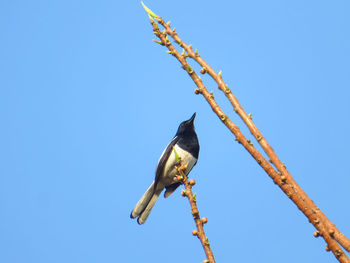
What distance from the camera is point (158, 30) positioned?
91.4 inches

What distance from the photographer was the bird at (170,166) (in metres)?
6.74

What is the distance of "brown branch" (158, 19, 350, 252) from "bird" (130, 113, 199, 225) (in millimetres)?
4333

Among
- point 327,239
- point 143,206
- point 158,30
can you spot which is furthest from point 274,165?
point 143,206

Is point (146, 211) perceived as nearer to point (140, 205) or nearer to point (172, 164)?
point (140, 205)

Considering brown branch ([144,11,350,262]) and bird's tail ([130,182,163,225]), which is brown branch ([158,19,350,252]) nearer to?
brown branch ([144,11,350,262])

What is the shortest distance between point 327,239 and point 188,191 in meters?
0.90

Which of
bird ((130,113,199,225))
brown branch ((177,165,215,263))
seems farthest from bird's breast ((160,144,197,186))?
brown branch ((177,165,215,263))

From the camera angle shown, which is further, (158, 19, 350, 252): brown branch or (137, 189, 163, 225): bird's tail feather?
(137, 189, 163, 225): bird's tail feather

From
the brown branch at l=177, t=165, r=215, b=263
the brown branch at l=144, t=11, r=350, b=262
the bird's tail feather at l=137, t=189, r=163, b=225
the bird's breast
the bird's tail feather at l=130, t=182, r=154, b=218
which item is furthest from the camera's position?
the bird's breast

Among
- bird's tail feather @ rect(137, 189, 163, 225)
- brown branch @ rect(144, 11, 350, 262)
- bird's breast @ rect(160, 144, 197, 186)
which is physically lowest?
brown branch @ rect(144, 11, 350, 262)

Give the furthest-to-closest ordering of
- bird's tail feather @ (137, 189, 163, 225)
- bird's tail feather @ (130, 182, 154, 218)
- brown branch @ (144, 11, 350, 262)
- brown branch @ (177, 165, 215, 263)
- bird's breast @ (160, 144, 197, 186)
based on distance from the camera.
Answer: bird's breast @ (160, 144, 197, 186) < bird's tail feather @ (130, 182, 154, 218) < bird's tail feather @ (137, 189, 163, 225) < brown branch @ (177, 165, 215, 263) < brown branch @ (144, 11, 350, 262)

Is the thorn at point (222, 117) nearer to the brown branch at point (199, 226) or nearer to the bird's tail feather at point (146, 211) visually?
the brown branch at point (199, 226)

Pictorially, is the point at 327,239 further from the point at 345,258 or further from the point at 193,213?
the point at 193,213

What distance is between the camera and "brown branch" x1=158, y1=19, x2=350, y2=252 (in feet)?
5.56
